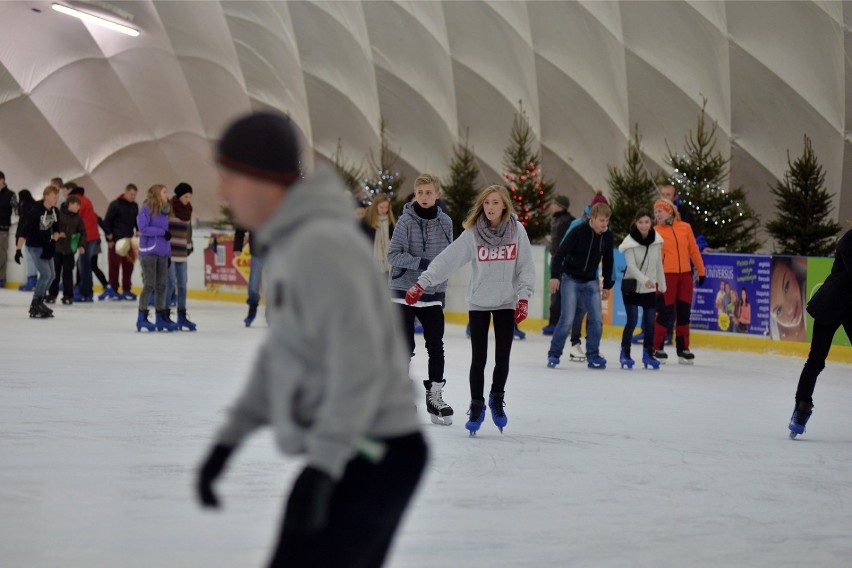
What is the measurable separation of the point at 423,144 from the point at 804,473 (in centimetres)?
2713

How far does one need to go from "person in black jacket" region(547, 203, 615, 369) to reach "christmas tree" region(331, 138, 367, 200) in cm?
1596

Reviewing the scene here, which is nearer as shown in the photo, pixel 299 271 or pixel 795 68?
pixel 299 271

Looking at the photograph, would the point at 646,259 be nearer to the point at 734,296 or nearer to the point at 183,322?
the point at 734,296

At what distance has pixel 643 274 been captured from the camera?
12.5m

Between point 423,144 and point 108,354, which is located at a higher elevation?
point 423,144

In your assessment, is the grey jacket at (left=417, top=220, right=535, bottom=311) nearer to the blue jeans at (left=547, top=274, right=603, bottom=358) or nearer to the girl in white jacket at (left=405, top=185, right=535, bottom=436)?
the girl in white jacket at (left=405, top=185, right=535, bottom=436)

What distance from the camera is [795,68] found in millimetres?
24422

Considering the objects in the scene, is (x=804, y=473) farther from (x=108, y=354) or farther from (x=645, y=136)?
(x=645, y=136)

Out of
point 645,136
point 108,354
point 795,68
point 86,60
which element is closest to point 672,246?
point 108,354

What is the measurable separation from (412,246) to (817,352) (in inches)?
99.7

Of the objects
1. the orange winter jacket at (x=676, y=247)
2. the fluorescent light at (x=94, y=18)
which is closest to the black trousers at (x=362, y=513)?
the orange winter jacket at (x=676, y=247)

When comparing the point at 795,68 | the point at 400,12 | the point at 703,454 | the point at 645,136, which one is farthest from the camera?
the point at 400,12

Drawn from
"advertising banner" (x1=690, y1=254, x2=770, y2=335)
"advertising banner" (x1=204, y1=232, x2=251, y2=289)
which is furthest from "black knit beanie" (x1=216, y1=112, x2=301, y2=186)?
"advertising banner" (x1=204, y1=232, x2=251, y2=289)

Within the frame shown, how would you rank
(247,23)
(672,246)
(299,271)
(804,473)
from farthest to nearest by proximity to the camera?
(247,23), (672,246), (804,473), (299,271)
